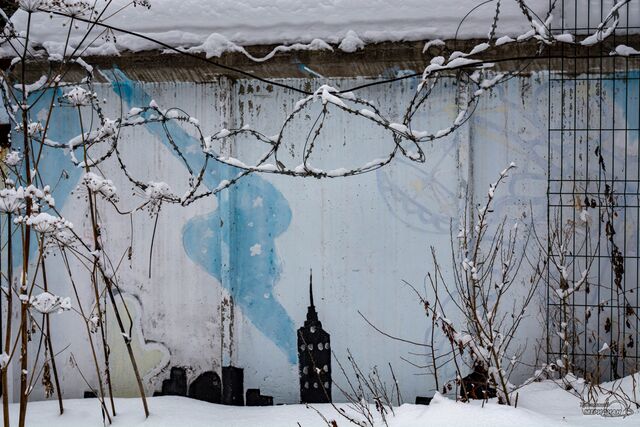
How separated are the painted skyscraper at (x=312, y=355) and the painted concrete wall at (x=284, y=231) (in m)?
0.07

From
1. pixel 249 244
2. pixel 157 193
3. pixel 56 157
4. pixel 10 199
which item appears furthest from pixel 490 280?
pixel 56 157

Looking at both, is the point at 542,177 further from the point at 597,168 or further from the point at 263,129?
the point at 263,129

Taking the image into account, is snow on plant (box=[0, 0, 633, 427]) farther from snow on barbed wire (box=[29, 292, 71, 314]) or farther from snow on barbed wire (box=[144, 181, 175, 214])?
snow on barbed wire (box=[29, 292, 71, 314])

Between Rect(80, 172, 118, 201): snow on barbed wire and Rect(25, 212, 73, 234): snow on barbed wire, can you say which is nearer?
Rect(25, 212, 73, 234): snow on barbed wire

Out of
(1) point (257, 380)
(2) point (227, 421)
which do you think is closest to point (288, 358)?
(1) point (257, 380)

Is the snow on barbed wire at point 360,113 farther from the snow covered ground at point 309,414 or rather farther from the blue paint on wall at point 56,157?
the snow covered ground at point 309,414

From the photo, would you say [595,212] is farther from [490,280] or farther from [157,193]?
[157,193]

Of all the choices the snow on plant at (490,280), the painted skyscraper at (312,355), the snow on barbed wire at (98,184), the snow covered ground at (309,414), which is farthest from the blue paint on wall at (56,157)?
the snow on plant at (490,280)

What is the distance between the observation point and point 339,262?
6.45 m

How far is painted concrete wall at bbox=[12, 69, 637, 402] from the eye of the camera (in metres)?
6.32

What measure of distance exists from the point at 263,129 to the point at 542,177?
2449mm

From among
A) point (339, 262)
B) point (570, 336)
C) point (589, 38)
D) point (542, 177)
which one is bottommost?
point (570, 336)

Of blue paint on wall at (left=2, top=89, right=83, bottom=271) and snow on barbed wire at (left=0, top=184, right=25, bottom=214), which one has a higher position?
blue paint on wall at (left=2, top=89, right=83, bottom=271)

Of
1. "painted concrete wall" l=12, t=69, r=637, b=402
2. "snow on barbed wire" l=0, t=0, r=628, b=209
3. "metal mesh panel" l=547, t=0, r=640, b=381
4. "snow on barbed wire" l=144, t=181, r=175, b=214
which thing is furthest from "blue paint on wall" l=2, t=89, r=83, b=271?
"metal mesh panel" l=547, t=0, r=640, b=381
